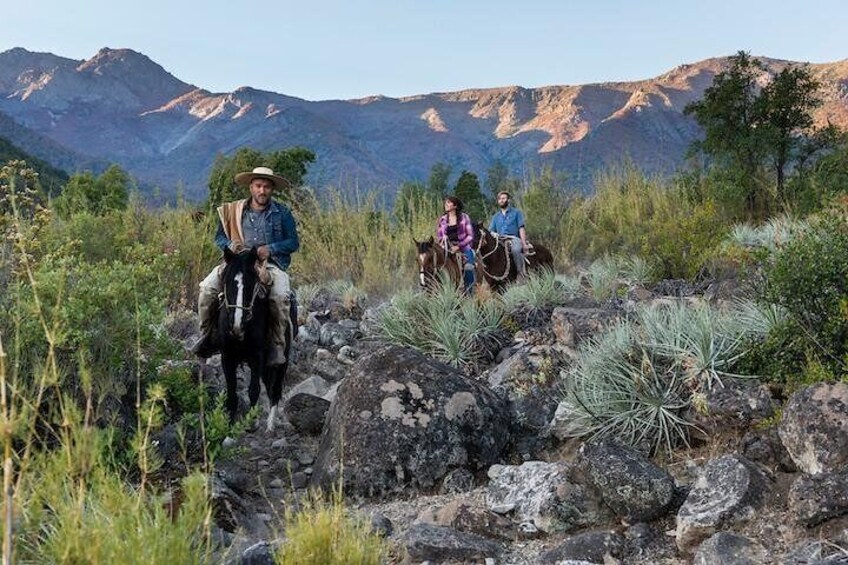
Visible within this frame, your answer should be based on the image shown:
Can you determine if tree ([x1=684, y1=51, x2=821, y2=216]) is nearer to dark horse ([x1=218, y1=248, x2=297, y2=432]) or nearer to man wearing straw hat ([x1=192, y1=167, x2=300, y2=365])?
man wearing straw hat ([x1=192, y1=167, x2=300, y2=365])

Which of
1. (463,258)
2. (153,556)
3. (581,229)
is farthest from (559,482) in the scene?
(581,229)

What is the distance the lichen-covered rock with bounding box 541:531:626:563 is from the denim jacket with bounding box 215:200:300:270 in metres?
4.13

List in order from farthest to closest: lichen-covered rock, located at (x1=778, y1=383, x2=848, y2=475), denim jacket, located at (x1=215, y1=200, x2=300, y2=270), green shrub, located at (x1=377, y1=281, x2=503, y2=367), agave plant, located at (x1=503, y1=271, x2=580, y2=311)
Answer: agave plant, located at (x1=503, y1=271, x2=580, y2=311) < green shrub, located at (x1=377, y1=281, x2=503, y2=367) < denim jacket, located at (x1=215, y1=200, x2=300, y2=270) < lichen-covered rock, located at (x1=778, y1=383, x2=848, y2=475)

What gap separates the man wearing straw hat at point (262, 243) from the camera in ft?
22.7

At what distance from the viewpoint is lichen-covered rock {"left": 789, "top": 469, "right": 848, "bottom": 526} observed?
145 inches

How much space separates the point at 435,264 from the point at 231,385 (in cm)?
439

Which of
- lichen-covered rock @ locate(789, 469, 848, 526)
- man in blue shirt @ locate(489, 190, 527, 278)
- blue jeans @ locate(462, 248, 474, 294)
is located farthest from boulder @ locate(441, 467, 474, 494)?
man in blue shirt @ locate(489, 190, 527, 278)

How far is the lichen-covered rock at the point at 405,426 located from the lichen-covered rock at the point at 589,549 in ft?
4.88

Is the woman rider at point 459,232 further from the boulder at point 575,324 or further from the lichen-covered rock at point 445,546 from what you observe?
the lichen-covered rock at point 445,546

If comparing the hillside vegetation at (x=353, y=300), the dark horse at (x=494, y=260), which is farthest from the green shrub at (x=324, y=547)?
the dark horse at (x=494, y=260)

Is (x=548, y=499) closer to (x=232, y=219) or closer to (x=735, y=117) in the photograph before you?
(x=232, y=219)

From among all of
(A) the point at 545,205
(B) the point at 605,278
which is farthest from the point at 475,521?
(A) the point at 545,205

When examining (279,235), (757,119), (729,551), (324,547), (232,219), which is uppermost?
(757,119)

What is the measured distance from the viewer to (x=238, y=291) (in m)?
6.41
